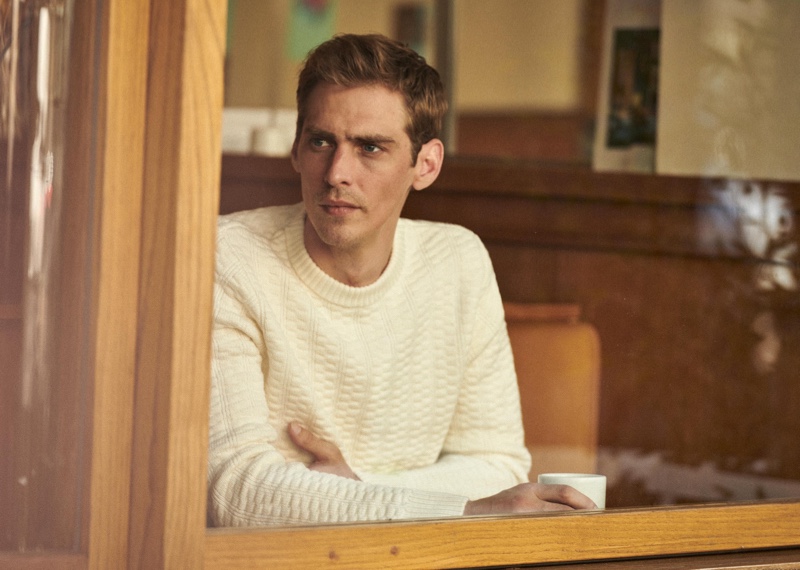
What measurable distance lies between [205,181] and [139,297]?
112 mm

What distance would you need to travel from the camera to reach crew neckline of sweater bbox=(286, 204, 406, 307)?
1.08 metres

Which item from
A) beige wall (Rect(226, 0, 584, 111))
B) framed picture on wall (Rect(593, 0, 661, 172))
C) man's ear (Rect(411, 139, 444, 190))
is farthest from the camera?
beige wall (Rect(226, 0, 584, 111))

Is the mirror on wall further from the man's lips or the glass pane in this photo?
the glass pane

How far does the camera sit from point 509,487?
1142 millimetres

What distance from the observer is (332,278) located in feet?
3.66

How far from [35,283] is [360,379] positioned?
0.36m

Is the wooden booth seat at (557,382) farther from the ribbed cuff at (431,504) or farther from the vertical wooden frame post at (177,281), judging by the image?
the vertical wooden frame post at (177,281)

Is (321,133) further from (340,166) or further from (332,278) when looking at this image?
(332,278)

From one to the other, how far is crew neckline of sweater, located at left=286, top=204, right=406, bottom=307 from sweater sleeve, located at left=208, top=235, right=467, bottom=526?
68 millimetres

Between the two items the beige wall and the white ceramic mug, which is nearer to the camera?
the white ceramic mug

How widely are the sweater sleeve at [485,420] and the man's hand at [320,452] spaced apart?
7cm

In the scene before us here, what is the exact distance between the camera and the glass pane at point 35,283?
92cm

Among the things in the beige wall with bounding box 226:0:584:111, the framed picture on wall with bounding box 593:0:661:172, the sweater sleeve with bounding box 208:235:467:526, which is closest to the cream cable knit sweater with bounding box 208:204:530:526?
the sweater sleeve with bounding box 208:235:467:526

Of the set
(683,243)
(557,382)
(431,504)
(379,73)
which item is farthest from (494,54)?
(431,504)
